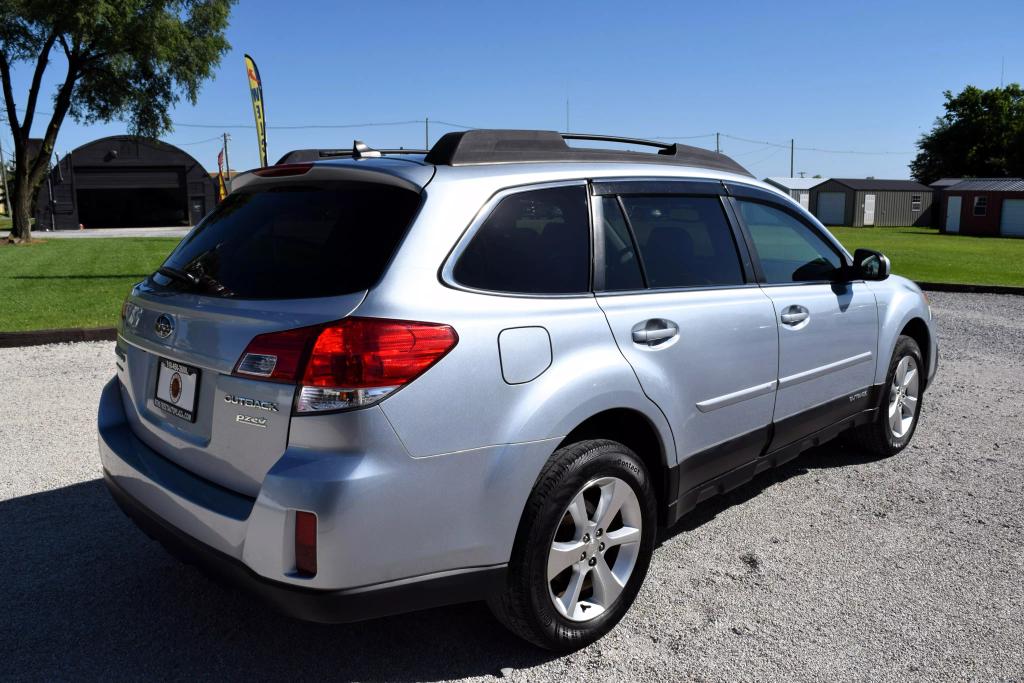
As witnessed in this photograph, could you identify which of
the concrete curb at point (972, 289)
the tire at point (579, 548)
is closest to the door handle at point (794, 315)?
the tire at point (579, 548)

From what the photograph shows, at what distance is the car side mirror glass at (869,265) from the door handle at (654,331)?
1.76 metres

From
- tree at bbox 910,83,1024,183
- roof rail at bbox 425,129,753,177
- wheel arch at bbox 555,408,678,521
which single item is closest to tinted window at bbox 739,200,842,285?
roof rail at bbox 425,129,753,177

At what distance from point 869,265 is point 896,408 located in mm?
1237

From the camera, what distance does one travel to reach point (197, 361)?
9.05ft

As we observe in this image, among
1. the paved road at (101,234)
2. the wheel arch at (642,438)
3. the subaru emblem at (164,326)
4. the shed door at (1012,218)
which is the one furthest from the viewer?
the shed door at (1012,218)

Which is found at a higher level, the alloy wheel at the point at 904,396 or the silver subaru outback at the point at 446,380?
the silver subaru outback at the point at 446,380

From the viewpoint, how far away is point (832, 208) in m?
66.0

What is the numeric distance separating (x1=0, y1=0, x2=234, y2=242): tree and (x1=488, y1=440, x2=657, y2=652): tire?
96.9 feet

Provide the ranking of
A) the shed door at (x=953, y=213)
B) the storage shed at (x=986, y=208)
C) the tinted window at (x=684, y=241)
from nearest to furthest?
the tinted window at (x=684, y=241) → the storage shed at (x=986, y=208) → the shed door at (x=953, y=213)

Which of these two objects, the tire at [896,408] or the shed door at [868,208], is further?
the shed door at [868,208]

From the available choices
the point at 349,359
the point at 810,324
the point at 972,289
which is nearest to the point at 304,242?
the point at 349,359

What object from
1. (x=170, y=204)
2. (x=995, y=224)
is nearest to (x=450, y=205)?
(x=995, y=224)

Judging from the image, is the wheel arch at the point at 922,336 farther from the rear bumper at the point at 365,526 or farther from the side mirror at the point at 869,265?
the rear bumper at the point at 365,526

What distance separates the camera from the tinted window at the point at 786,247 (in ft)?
13.3
